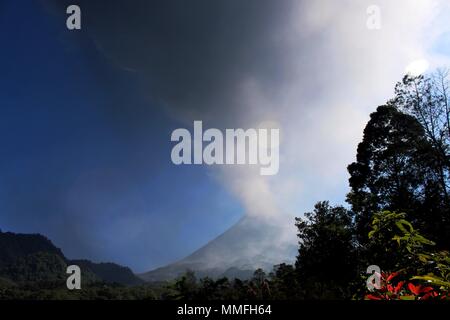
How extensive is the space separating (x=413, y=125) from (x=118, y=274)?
564 feet

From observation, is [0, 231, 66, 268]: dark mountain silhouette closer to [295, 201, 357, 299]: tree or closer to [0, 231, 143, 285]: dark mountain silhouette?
[0, 231, 143, 285]: dark mountain silhouette

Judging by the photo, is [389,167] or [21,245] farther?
[21,245]

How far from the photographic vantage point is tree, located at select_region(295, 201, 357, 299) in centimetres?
2241

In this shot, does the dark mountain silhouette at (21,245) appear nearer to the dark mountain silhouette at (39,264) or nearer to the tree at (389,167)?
the dark mountain silhouette at (39,264)

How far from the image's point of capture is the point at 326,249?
82.6ft

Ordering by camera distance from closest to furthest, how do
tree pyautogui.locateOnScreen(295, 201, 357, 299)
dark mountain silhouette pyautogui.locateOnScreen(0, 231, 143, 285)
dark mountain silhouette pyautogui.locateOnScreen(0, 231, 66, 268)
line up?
tree pyautogui.locateOnScreen(295, 201, 357, 299)
dark mountain silhouette pyautogui.locateOnScreen(0, 231, 143, 285)
dark mountain silhouette pyautogui.locateOnScreen(0, 231, 66, 268)

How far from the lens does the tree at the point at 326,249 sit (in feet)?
73.5

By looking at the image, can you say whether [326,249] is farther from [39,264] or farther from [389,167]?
[39,264]

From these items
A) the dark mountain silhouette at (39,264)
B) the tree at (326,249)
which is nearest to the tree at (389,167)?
the tree at (326,249)

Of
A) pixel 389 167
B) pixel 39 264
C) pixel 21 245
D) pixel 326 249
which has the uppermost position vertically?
pixel 389 167

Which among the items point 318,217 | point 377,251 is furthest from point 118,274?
point 377,251

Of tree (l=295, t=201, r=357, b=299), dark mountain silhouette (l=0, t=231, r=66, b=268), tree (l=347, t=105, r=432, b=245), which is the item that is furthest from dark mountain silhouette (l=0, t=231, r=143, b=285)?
tree (l=347, t=105, r=432, b=245)

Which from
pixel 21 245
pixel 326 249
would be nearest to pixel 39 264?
pixel 21 245
